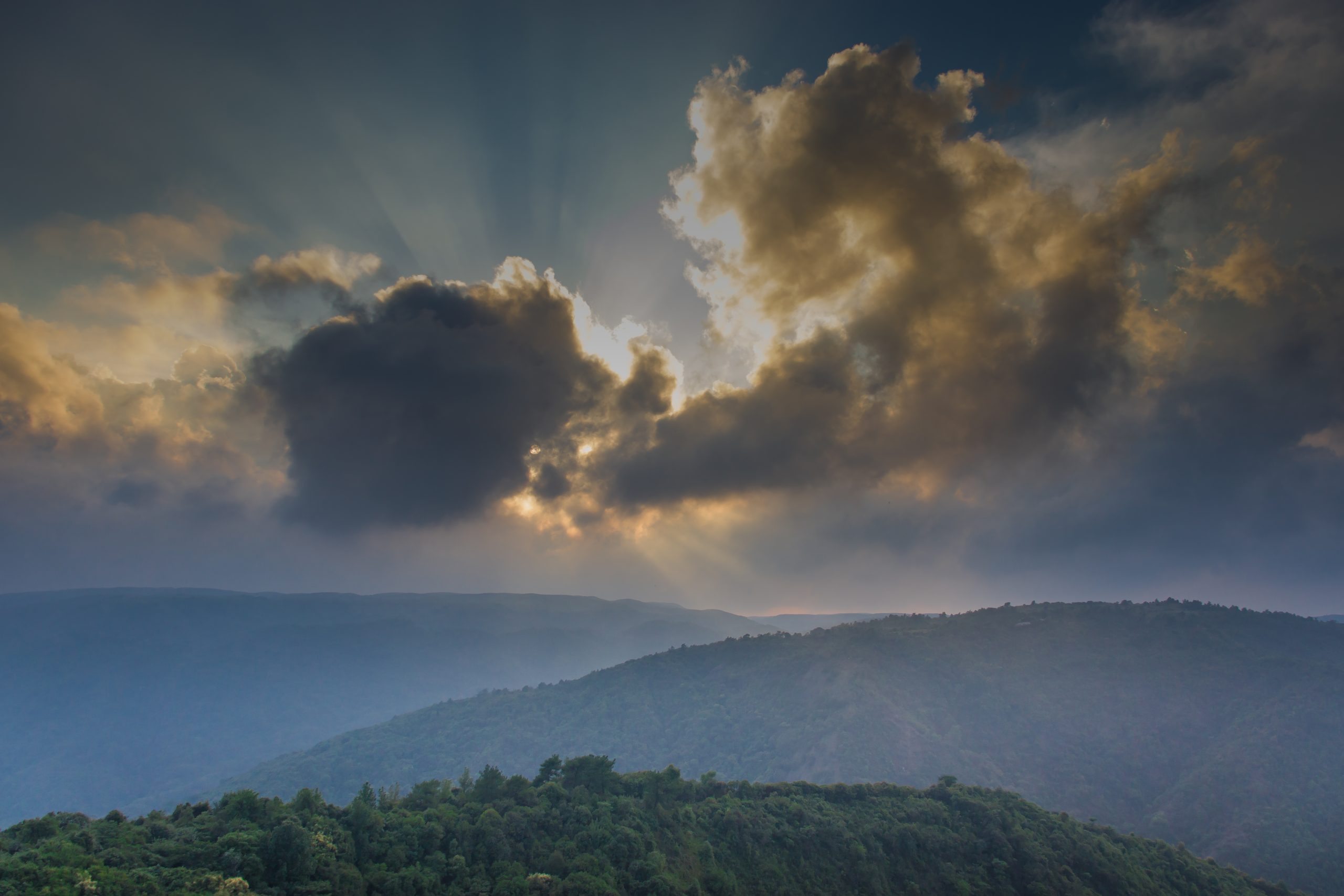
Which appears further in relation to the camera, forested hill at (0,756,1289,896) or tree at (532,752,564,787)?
tree at (532,752,564,787)

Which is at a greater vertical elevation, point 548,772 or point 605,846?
point 548,772

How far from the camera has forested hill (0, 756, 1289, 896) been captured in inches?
1609

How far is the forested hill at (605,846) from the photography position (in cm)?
4088

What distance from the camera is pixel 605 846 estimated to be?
59.8 meters

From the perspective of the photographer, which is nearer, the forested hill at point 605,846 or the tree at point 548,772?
the forested hill at point 605,846

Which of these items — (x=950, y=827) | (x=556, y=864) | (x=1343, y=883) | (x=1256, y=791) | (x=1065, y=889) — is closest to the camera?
(x=556, y=864)

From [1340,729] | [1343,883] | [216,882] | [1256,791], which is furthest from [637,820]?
[1340,729]

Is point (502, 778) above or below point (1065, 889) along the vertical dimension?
above

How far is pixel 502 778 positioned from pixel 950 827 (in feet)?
199

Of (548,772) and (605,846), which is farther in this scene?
(548,772)

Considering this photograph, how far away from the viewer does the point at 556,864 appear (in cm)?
5469

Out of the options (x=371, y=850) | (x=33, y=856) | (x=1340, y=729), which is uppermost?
(x=33, y=856)

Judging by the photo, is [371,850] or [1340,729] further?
[1340,729]

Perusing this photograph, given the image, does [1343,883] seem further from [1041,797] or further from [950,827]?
[950,827]
